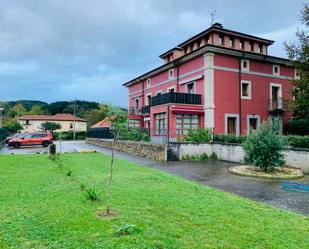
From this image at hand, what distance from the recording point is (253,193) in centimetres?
870

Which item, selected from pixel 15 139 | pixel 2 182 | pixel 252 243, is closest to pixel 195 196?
pixel 252 243

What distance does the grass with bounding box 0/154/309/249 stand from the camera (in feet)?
14.2

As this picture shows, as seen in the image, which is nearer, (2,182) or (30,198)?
(30,198)

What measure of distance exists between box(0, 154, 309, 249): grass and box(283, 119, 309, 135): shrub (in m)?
18.4

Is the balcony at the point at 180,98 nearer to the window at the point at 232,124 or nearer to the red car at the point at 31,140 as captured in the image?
the window at the point at 232,124

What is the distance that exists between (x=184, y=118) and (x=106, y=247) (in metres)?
19.9

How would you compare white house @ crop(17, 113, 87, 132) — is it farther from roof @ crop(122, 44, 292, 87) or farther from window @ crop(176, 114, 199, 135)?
window @ crop(176, 114, 199, 135)

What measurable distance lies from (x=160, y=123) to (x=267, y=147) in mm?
13148

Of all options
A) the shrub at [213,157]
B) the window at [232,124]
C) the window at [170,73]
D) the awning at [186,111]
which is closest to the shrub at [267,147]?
the shrub at [213,157]

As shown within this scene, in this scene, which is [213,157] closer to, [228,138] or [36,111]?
[228,138]

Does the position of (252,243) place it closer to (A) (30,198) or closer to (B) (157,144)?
(A) (30,198)

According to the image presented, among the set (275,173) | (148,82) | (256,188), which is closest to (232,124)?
(275,173)

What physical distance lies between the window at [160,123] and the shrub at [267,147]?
11.6 metres

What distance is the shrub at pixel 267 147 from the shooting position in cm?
1231
